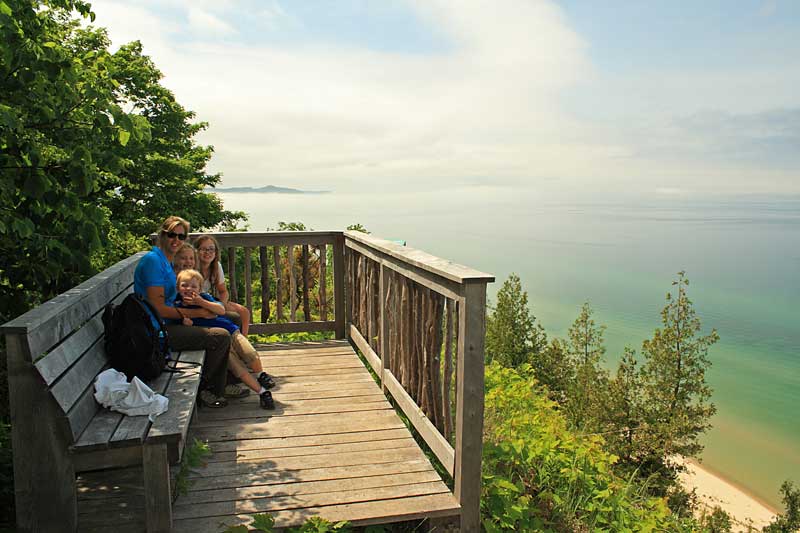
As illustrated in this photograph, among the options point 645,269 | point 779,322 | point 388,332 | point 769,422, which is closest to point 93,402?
point 388,332

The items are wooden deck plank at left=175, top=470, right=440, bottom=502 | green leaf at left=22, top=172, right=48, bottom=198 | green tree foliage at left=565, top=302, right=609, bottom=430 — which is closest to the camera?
wooden deck plank at left=175, top=470, right=440, bottom=502

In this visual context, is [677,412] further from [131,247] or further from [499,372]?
[131,247]

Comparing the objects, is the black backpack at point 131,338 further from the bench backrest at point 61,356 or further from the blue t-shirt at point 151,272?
the blue t-shirt at point 151,272

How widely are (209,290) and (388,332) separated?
1846 millimetres

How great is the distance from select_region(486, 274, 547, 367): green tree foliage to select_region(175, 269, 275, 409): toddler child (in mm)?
25629

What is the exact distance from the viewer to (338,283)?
640cm

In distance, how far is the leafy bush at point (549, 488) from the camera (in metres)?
3.47

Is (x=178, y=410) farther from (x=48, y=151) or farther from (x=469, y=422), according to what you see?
(x=48, y=151)

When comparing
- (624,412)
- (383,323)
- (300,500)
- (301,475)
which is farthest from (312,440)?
(624,412)

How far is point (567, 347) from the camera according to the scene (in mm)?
32844

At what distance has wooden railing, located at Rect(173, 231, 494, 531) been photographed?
301 cm

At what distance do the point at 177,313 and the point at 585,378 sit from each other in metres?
27.8

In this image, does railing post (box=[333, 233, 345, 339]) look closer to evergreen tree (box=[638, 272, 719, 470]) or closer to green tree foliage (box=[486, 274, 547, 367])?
evergreen tree (box=[638, 272, 719, 470])

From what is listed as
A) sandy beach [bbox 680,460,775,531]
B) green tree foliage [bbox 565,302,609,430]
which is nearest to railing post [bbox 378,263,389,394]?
green tree foliage [bbox 565,302,609,430]
